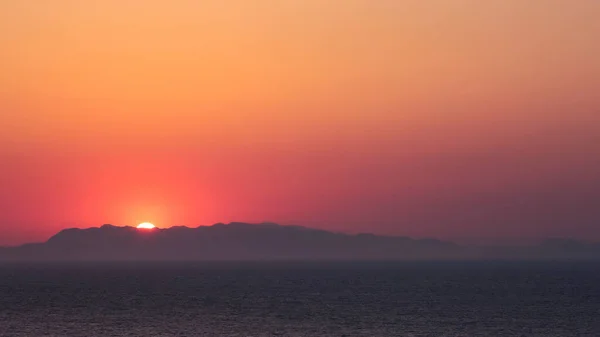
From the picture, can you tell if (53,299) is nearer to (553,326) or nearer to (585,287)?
(553,326)

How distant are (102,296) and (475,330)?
91044 millimetres

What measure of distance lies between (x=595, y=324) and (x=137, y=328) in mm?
64197

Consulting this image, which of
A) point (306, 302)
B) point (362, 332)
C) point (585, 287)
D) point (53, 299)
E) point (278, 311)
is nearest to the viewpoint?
point (362, 332)

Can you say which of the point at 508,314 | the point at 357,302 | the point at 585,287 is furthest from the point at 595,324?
the point at 585,287

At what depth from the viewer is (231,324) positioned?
10538 centimetres

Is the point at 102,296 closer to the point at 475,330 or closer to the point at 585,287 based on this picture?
the point at 475,330

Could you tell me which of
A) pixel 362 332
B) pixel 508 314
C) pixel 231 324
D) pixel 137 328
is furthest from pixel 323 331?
pixel 508 314

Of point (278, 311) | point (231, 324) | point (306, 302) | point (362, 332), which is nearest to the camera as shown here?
point (362, 332)

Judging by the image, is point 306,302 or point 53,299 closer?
point 306,302

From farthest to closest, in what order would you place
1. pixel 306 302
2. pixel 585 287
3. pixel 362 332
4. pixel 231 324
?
pixel 585 287 → pixel 306 302 → pixel 231 324 → pixel 362 332

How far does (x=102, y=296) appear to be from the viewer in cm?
16412

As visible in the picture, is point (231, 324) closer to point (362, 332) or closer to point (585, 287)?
point (362, 332)

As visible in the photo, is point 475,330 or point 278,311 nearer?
point 475,330

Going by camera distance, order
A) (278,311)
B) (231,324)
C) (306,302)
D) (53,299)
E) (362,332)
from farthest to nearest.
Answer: (53,299) < (306,302) < (278,311) < (231,324) < (362,332)
